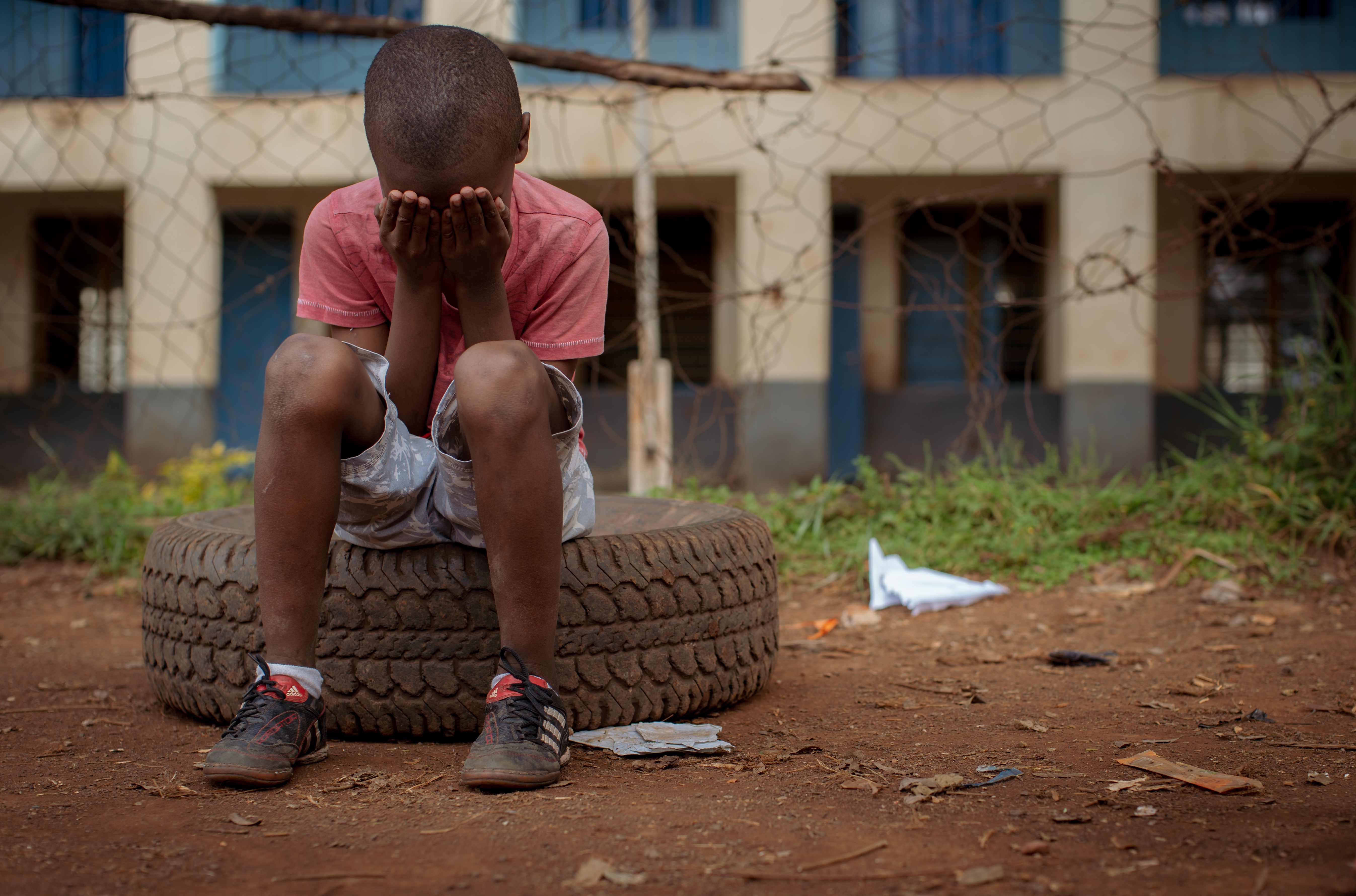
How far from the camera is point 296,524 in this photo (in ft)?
4.75

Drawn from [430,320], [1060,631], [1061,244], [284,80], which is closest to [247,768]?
[430,320]

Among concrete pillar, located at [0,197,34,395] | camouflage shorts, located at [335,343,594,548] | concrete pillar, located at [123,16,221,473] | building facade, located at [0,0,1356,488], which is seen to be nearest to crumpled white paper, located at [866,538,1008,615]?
camouflage shorts, located at [335,343,594,548]

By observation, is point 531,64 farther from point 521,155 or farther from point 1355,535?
point 1355,535

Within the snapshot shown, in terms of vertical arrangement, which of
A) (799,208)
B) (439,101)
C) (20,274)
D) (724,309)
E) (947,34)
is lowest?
(439,101)

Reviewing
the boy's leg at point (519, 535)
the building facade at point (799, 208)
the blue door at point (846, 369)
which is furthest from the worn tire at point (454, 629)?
the blue door at point (846, 369)

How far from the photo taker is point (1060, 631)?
8.37 feet

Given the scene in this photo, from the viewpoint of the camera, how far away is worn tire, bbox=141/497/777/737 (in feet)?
5.25

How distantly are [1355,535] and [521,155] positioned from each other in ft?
8.26

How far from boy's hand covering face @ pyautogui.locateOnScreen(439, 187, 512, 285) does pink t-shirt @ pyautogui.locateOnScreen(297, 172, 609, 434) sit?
0.14 meters

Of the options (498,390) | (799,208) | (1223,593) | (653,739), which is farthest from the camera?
(799,208)

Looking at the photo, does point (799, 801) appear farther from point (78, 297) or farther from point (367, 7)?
point (78, 297)

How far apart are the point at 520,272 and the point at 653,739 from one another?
0.75 meters

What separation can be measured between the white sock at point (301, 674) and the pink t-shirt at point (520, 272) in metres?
0.44

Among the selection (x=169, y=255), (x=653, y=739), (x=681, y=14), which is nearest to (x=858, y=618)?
(x=653, y=739)
